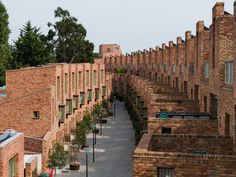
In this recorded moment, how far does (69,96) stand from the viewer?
139ft

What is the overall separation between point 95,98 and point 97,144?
16.9m

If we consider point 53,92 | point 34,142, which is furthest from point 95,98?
point 34,142

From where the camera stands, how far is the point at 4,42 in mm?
58500

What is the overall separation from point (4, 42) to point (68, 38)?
22.4 metres

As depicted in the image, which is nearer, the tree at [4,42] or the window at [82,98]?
the window at [82,98]

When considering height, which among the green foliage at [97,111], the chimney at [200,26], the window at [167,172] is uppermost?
the chimney at [200,26]

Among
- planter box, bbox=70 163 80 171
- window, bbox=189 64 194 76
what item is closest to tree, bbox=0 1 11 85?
planter box, bbox=70 163 80 171

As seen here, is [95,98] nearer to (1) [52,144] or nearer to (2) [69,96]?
(2) [69,96]

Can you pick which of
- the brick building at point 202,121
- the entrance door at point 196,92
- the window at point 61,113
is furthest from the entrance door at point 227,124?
the window at point 61,113

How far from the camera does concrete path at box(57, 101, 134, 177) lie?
30109 millimetres

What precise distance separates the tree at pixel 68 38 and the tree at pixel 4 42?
1930 cm

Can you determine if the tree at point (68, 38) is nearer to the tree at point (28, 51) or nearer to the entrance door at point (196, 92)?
the tree at point (28, 51)

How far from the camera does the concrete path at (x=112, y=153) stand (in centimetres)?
3011

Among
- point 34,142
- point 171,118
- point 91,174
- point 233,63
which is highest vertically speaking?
point 233,63
